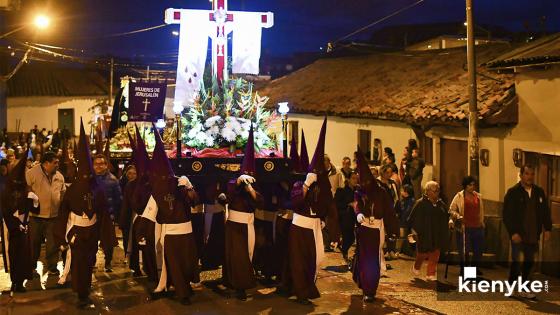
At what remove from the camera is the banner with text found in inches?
688

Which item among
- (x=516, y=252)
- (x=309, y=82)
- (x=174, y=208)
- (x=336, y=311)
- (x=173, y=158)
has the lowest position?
(x=336, y=311)

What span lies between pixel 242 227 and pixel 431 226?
9.91ft

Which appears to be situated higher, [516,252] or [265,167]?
[265,167]

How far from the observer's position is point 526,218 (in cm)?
981

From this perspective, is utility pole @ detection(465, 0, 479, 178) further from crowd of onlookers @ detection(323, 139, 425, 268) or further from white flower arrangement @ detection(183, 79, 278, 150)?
white flower arrangement @ detection(183, 79, 278, 150)

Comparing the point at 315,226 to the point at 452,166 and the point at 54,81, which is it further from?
the point at 54,81

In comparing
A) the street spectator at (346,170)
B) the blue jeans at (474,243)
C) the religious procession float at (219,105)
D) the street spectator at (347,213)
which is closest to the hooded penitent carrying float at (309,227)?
the religious procession float at (219,105)

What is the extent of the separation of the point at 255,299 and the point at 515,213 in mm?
3819

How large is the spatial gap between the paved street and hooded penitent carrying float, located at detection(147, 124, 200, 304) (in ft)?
1.32

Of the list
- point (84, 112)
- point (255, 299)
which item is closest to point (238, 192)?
point (255, 299)

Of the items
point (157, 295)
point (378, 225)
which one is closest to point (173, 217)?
Result: point (157, 295)

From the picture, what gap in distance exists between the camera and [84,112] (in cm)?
5147

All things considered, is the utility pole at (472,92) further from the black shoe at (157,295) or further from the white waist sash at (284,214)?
the black shoe at (157,295)

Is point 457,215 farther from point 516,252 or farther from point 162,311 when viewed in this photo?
point 162,311
